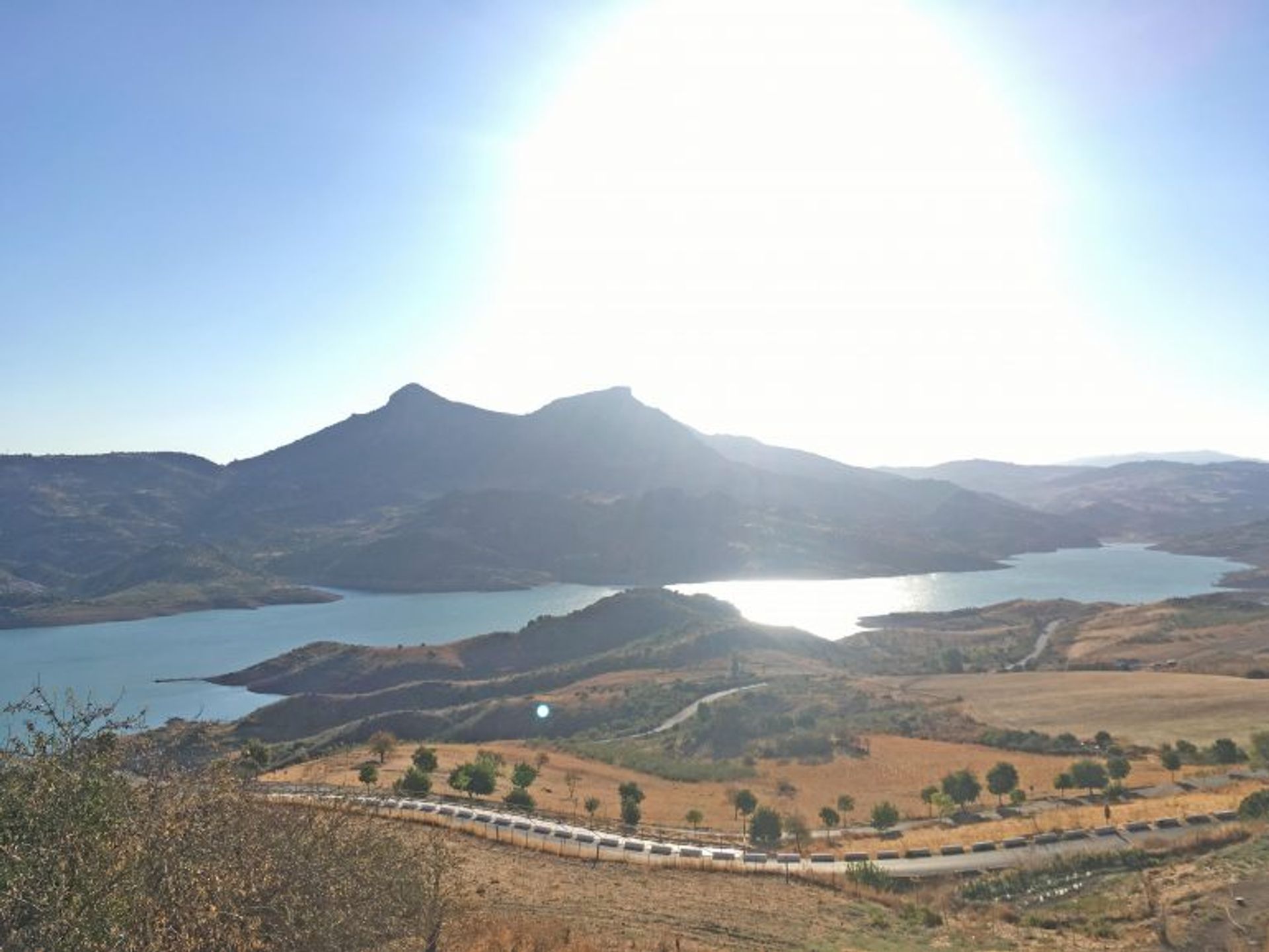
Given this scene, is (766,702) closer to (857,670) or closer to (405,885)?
(857,670)

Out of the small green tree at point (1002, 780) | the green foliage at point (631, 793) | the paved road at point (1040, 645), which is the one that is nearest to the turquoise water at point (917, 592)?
the paved road at point (1040, 645)

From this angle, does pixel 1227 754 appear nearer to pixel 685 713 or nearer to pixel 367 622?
pixel 685 713

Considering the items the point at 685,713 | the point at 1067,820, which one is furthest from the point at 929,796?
the point at 685,713

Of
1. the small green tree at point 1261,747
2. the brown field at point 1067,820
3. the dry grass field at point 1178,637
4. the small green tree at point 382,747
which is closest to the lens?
the brown field at point 1067,820

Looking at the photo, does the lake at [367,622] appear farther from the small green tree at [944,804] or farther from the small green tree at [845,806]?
the small green tree at [944,804]

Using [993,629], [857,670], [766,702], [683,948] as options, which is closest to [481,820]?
[683,948]

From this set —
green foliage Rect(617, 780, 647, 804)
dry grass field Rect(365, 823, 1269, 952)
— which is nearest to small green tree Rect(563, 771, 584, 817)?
green foliage Rect(617, 780, 647, 804)
